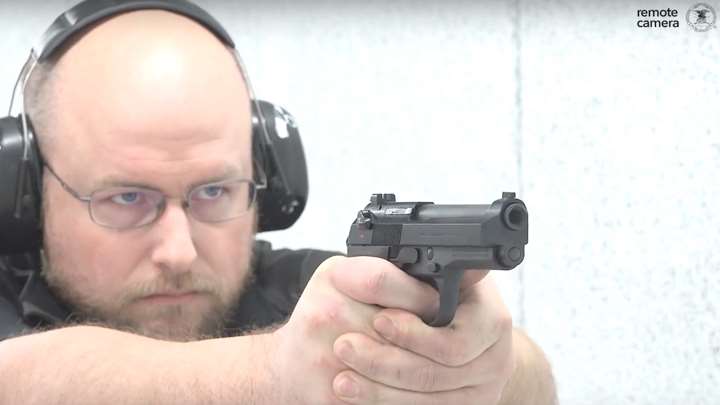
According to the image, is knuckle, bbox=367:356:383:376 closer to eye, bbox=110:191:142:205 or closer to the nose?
the nose

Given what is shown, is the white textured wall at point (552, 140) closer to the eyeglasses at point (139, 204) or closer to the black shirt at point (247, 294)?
the black shirt at point (247, 294)

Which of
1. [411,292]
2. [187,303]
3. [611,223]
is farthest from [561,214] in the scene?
[411,292]

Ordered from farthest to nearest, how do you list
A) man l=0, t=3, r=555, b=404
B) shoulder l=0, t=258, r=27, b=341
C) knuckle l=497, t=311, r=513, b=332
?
shoulder l=0, t=258, r=27, b=341 < man l=0, t=3, r=555, b=404 < knuckle l=497, t=311, r=513, b=332

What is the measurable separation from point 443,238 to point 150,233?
0.72m

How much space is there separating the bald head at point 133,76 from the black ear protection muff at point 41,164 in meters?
0.02

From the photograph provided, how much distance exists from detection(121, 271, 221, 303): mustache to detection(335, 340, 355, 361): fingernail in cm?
63

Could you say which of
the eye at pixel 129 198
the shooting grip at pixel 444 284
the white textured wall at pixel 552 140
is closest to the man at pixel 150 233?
the eye at pixel 129 198

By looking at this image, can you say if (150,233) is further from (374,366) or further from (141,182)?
(374,366)

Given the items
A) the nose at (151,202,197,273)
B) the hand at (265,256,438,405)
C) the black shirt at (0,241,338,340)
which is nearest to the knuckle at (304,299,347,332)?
the hand at (265,256,438,405)

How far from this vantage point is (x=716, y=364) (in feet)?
6.61

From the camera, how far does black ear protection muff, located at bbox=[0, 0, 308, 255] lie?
1.40 m

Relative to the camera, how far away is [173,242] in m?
1.38

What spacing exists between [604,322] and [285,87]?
95 centimetres

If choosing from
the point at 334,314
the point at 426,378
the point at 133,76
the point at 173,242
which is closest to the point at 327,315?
the point at 334,314
